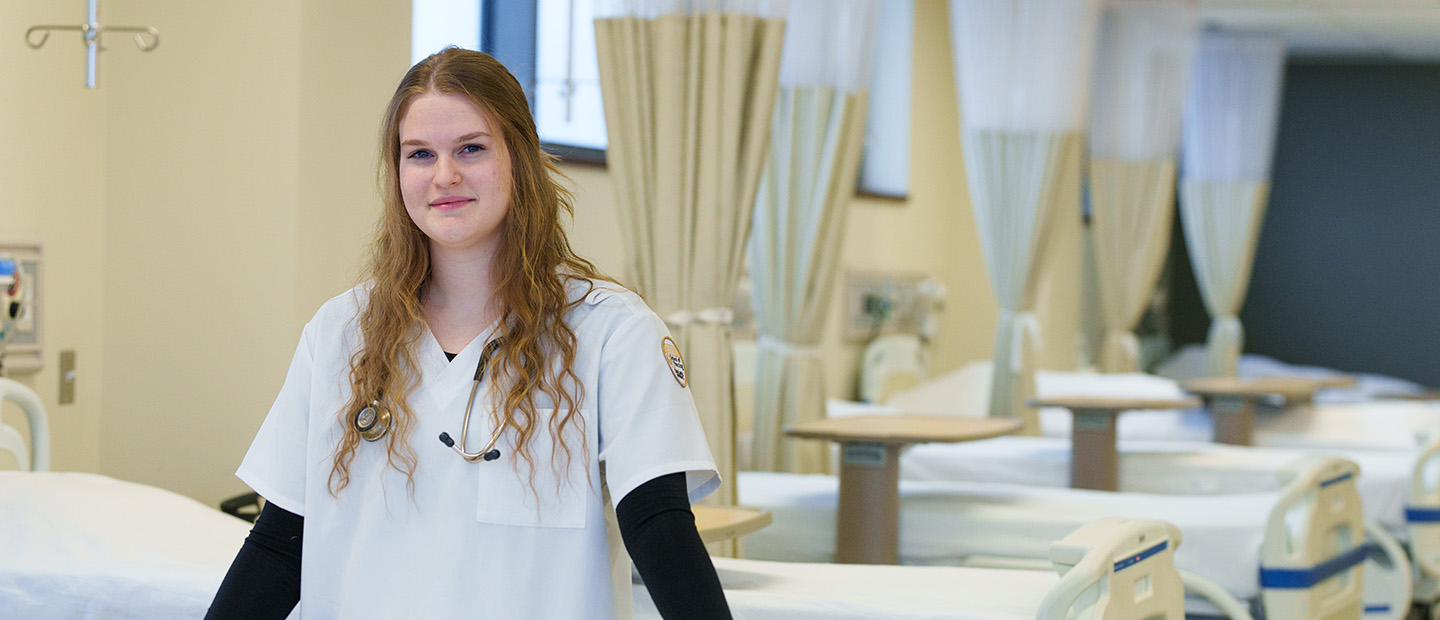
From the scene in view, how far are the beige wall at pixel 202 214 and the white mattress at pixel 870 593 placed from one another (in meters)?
1.15

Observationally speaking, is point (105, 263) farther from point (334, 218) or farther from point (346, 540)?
point (346, 540)

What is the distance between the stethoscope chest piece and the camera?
1551 millimetres

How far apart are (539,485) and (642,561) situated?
0.18m

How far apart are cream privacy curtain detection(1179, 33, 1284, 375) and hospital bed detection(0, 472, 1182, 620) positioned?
5778mm

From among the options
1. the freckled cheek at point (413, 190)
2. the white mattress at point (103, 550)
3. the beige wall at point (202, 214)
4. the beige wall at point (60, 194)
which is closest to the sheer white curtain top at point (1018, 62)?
the beige wall at point (202, 214)

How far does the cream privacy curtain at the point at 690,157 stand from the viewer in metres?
3.40

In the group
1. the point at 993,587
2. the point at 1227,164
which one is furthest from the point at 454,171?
the point at 1227,164

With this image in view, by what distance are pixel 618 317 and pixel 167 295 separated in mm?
2017

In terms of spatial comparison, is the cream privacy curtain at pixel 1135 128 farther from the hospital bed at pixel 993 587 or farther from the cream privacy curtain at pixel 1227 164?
the hospital bed at pixel 993 587

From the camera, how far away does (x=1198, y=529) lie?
3.58m

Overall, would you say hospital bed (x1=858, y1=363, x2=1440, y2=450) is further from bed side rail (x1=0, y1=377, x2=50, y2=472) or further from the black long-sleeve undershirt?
the black long-sleeve undershirt

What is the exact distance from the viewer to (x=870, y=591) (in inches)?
107

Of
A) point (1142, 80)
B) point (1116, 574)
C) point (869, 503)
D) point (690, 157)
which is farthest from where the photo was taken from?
point (1142, 80)

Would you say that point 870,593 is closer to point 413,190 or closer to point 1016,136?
point 413,190
